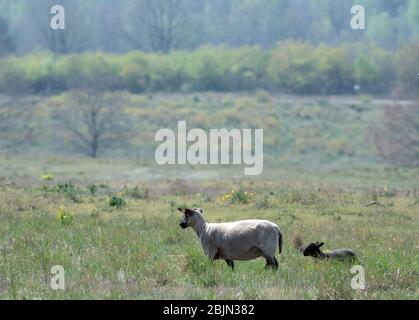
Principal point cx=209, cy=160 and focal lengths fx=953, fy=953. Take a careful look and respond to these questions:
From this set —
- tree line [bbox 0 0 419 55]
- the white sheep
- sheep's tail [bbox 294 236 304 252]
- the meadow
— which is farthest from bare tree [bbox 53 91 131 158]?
the white sheep

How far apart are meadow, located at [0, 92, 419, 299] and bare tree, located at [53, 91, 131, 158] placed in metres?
6.56

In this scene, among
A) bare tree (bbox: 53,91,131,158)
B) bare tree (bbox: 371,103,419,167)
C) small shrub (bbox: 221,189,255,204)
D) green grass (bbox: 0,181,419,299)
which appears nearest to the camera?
green grass (bbox: 0,181,419,299)

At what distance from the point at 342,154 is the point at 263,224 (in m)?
46.0

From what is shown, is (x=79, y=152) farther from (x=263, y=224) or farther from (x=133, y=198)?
(x=263, y=224)

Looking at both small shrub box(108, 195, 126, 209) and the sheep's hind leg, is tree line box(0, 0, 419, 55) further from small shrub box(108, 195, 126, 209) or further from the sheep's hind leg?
the sheep's hind leg

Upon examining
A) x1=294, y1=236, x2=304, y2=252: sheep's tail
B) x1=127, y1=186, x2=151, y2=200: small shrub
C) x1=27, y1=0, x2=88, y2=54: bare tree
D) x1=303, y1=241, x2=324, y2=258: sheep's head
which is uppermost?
x1=27, y1=0, x2=88, y2=54: bare tree

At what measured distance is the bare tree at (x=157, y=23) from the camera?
115250 millimetres

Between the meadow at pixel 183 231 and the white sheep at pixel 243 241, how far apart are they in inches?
9.2

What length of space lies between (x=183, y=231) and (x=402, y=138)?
34539mm

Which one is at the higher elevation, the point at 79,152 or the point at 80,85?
the point at 80,85

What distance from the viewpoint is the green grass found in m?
14.8

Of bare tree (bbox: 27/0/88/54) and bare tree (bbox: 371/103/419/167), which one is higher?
bare tree (bbox: 27/0/88/54)
